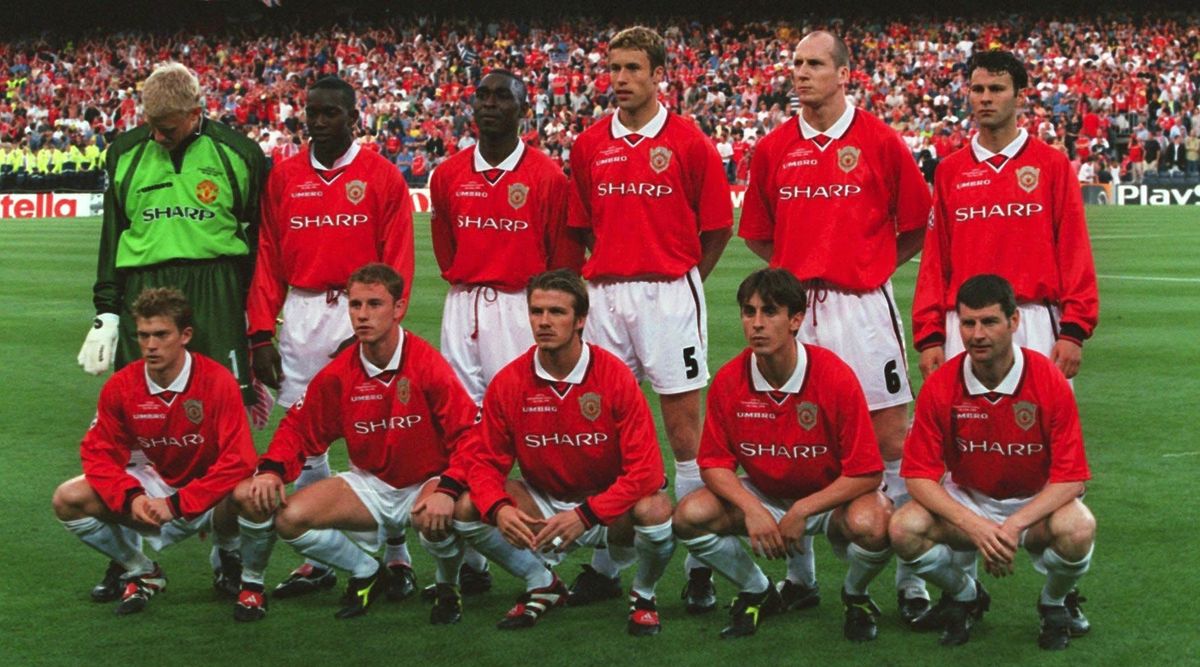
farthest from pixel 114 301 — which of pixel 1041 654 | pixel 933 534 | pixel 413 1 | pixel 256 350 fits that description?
pixel 413 1

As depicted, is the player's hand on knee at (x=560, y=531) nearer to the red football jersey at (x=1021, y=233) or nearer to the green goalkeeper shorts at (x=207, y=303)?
the red football jersey at (x=1021, y=233)

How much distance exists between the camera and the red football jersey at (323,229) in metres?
6.34

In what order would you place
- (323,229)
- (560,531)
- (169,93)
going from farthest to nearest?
(323,229) < (169,93) < (560,531)

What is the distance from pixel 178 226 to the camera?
623 cm

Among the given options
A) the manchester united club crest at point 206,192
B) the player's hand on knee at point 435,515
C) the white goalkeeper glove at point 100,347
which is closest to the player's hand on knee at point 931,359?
the player's hand on knee at point 435,515

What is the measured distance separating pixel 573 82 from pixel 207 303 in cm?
3515

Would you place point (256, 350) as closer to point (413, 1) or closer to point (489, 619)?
point (489, 619)

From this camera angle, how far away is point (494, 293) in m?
6.57

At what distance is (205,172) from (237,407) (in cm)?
106

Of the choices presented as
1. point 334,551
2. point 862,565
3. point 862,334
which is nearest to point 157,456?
point 334,551

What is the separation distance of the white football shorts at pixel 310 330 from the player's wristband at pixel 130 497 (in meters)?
0.94

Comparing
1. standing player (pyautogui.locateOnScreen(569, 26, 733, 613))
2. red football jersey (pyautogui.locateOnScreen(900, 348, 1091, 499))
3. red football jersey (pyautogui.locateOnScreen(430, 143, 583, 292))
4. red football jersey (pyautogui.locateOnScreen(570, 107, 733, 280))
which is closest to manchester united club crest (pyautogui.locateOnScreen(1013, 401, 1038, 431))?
red football jersey (pyautogui.locateOnScreen(900, 348, 1091, 499))

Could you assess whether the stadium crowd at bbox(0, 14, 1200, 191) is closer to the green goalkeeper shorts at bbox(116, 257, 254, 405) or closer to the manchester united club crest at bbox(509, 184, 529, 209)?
the manchester united club crest at bbox(509, 184, 529, 209)

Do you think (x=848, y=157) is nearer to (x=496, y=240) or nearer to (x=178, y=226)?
(x=496, y=240)
